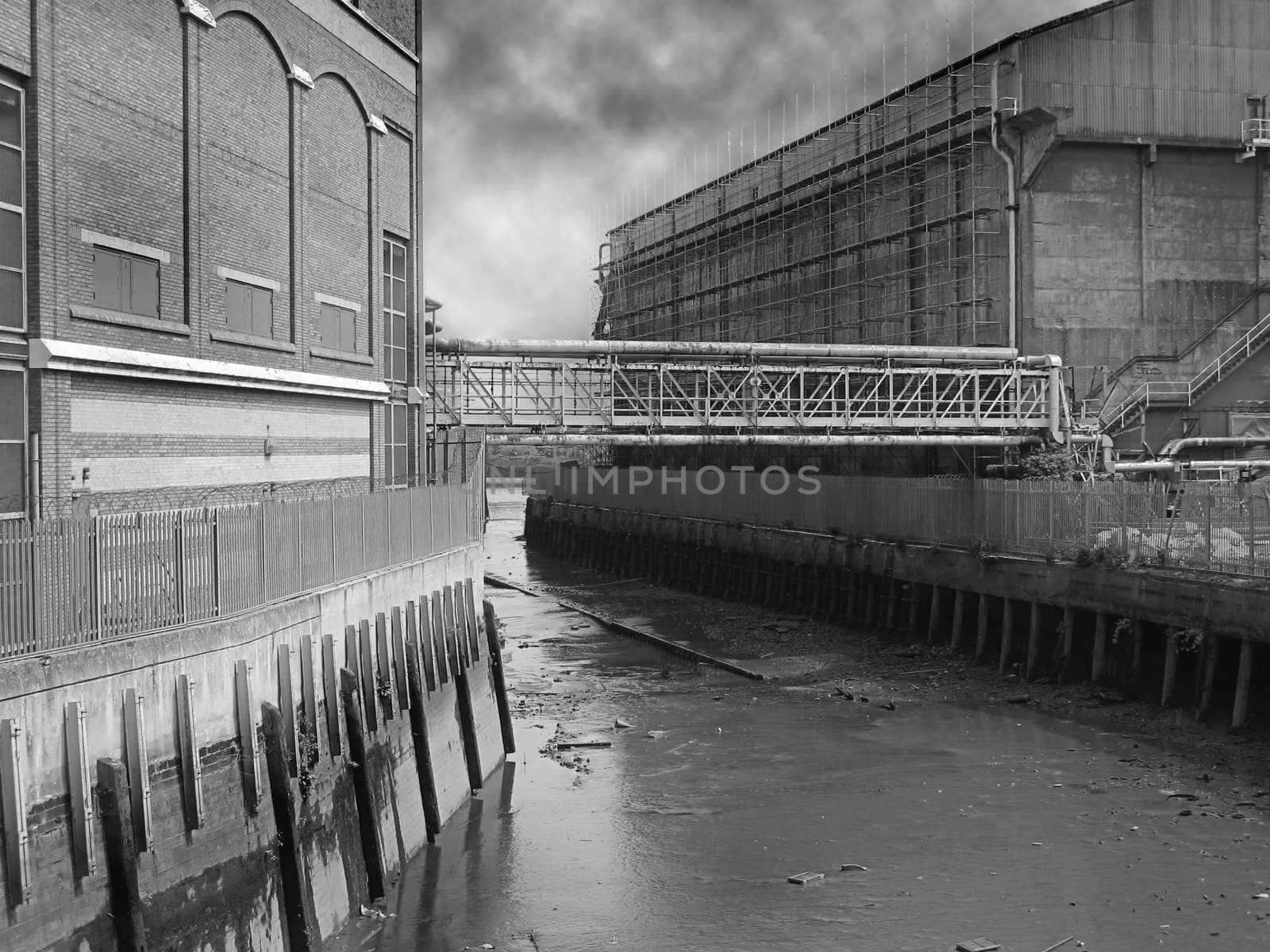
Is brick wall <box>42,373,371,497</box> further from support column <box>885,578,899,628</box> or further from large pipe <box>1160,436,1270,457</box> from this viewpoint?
large pipe <box>1160,436,1270,457</box>

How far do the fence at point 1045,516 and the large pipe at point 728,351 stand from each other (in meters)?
4.64

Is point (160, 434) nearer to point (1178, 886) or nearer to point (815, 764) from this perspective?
point (815, 764)

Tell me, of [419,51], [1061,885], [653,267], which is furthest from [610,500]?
[1061,885]

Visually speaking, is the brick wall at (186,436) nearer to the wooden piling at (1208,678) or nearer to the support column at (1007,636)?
→ the support column at (1007,636)

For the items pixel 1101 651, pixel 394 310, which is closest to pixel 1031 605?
pixel 1101 651

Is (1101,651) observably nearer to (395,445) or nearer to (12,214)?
(395,445)

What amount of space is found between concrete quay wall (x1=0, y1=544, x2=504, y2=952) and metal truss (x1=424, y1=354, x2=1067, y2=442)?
20212 mm

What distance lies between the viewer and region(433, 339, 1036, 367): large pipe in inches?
1626

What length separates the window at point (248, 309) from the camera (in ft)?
80.6

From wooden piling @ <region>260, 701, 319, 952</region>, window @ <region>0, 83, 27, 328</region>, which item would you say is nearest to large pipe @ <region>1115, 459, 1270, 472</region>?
window @ <region>0, 83, 27, 328</region>

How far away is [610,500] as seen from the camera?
68.5m

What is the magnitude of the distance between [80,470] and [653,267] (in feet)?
210

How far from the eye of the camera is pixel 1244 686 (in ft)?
74.8

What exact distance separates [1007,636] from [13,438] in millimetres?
20774
